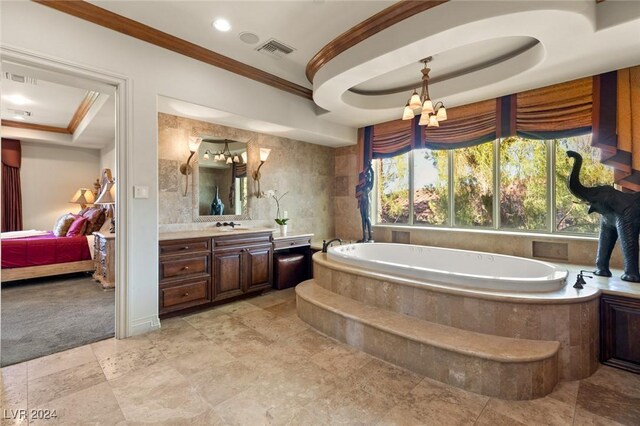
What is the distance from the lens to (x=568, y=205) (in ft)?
10.7

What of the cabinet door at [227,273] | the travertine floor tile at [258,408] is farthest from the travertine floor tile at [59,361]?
the travertine floor tile at [258,408]

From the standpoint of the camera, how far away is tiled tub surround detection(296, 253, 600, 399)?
180cm

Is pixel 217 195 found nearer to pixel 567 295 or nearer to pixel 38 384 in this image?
pixel 38 384

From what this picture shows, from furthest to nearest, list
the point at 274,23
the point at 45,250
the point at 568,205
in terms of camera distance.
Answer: the point at 45,250 → the point at 568,205 → the point at 274,23

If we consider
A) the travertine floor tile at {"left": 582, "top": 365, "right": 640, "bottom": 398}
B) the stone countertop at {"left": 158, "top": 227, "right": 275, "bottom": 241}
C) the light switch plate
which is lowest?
the travertine floor tile at {"left": 582, "top": 365, "right": 640, "bottom": 398}

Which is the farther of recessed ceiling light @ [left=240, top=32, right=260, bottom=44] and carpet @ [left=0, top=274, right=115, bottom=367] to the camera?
recessed ceiling light @ [left=240, top=32, right=260, bottom=44]

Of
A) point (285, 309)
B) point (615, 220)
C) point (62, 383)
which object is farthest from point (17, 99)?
point (615, 220)

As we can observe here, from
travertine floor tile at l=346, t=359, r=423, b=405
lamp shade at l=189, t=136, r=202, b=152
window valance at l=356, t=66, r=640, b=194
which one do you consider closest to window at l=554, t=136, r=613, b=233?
window valance at l=356, t=66, r=640, b=194

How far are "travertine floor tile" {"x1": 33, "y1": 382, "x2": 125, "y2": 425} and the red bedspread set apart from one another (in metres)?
3.53

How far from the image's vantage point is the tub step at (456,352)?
1.78 m

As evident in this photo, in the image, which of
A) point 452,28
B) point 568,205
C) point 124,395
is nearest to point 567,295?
point 568,205

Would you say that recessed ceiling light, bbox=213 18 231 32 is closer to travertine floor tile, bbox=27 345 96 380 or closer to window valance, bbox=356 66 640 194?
window valance, bbox=356 66 640 194

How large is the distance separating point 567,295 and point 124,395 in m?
3.04

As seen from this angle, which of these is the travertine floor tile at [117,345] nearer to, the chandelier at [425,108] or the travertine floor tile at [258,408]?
the travertine floor tile at [258,408]
